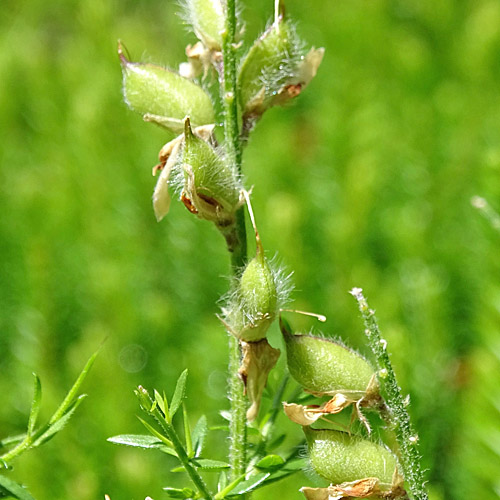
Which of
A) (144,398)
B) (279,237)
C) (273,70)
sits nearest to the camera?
(144,398)

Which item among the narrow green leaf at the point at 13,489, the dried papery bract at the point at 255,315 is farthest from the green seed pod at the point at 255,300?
the narrow green leaf at the point at 13,489

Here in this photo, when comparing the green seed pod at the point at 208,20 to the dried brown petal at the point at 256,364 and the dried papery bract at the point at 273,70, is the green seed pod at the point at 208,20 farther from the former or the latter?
the dried brown petal at the point at 256,364

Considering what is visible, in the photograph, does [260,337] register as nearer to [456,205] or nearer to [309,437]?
[309,437]

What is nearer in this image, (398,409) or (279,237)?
(398,409)

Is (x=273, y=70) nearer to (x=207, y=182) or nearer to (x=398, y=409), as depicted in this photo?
(x=207, y=182)

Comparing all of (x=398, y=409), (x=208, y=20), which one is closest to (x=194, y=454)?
(x=398, y=409)
